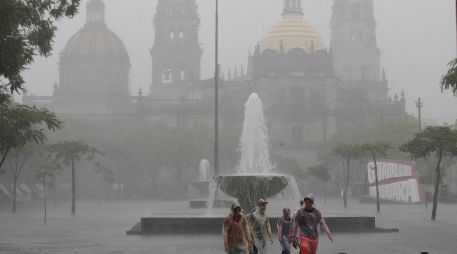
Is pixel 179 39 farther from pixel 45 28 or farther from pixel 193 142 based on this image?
pixel 45 28

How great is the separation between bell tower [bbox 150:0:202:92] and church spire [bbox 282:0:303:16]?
12292mm

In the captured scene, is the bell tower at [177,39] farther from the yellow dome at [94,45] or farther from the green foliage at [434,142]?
the green foliage at [434,142]

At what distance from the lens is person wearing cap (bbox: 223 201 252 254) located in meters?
14.5

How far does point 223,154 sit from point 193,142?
198 inches

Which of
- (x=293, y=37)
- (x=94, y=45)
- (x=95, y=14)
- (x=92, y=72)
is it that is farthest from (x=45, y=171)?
(x=95, y=14)

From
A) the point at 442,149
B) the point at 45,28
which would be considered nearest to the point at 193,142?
the point at 442,149

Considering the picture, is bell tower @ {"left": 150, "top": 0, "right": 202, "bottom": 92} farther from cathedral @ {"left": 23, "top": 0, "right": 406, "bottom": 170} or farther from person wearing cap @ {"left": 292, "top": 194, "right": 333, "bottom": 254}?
person wearing cap @ {"left": 292, "top": 194, "right": 333, "bottom": 254}

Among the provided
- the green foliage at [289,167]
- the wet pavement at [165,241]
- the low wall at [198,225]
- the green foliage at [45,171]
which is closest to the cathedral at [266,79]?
→ the green foliage at [289,167]

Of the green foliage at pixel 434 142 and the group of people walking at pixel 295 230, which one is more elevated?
the green foliage at pixel 434 142

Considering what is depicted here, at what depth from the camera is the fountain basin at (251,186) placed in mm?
26250

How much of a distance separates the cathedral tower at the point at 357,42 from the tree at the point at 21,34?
117 meters

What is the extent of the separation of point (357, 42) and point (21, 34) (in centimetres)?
11898

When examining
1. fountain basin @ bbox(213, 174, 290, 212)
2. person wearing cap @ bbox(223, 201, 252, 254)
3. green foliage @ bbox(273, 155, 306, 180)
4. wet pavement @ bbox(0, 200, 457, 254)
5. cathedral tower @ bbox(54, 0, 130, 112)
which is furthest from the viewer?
cathedral tower @ bbox(54, 0, 130, 112)

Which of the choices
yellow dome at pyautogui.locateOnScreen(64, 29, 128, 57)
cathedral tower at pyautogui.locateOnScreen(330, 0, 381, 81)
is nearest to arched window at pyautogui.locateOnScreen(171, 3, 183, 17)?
yellow dome at pyautogui.locateOnScreen(64, 29, 128, 57)
